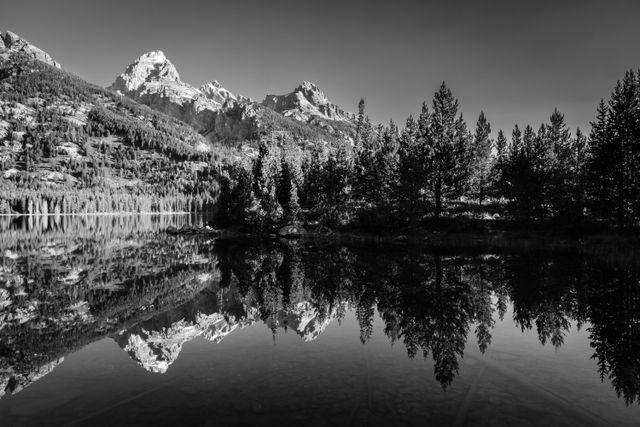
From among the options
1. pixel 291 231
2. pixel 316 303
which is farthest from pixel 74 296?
pixel 291 231

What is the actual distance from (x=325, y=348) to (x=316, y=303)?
7591 mm

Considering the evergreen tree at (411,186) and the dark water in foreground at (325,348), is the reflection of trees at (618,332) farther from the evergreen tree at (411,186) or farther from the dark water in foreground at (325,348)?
the evergreen tree at (411,186)

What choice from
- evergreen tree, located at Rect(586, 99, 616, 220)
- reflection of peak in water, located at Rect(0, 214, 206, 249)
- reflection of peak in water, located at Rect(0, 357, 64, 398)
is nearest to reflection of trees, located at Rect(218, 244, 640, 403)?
reflection of peak in water, located at Rect(0, 357, 64, 398)

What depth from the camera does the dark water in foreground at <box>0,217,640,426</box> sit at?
34.6 ft

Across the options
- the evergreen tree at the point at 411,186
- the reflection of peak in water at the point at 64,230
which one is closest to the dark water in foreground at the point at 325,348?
the evergreen tree at the point at 411,186

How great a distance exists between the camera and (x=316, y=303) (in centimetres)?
2352

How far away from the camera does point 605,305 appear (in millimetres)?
21594

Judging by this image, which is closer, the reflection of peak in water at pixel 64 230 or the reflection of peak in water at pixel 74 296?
the reflection of peak in water at pixel 74 296

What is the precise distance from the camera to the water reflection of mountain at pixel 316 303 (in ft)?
51.6

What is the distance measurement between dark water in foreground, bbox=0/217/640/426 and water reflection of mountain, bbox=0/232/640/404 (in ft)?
0.40

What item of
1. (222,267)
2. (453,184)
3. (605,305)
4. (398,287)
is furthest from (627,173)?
(222,267)

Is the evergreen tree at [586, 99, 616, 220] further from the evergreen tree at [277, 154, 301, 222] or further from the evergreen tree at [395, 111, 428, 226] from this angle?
the evergreen tree at [277, 154, 301, 222]

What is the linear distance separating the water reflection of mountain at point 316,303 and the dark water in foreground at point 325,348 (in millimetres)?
123

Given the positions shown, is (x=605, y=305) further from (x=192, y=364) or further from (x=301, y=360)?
(x=192, y=364)
